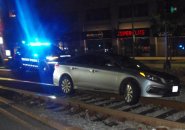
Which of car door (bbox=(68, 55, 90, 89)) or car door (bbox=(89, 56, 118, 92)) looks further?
car door (bbox=(68, 55, 90, 89))

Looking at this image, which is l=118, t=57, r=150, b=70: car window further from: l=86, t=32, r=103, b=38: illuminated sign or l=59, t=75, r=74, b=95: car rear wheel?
l=86, t=32, r=103, b=38: illuminated sign

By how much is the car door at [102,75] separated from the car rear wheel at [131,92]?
1.84 ft

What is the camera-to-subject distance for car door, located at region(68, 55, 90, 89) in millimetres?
14672

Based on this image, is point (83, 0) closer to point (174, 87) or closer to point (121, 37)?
point (121, 37)

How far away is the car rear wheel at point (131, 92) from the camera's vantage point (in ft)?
41.6

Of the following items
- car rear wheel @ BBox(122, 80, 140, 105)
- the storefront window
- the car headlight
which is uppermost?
the storefront window

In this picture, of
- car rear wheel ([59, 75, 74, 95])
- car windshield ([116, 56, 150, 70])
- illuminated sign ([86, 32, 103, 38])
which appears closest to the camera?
car windshield ([116, 56, 150, 70])

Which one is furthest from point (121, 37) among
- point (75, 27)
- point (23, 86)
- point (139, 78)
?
point (139, 78)

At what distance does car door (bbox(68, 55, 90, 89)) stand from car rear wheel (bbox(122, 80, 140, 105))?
202cm

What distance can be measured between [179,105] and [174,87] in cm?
93

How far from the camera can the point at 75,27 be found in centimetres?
5925

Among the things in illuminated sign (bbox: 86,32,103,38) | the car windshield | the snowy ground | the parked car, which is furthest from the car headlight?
illuminated sign (bbox: 86,32,103,38)

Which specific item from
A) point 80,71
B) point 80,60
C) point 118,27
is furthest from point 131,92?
point 118,27

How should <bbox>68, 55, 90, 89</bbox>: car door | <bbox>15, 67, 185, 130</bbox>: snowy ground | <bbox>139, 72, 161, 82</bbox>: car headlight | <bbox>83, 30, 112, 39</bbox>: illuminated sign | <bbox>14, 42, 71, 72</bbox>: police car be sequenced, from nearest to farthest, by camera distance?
<bbox>15, 67, 185, 130</bbox>: snowy ground, <bbox>139, 72, 161, 82</bbox>: car headlight, <bbox>68, 55, 90, 89</bbox>: car door, <bbox>14, 42, 71, 72</bbox>: police car, <bbox>83, 30, 112, 39</bbox>: illuminated sign
